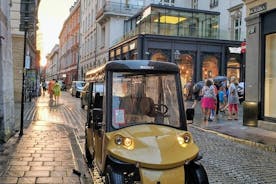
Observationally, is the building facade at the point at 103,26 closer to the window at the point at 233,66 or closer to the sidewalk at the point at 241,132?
the window at the point at 233,66

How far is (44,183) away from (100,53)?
43.5 meters

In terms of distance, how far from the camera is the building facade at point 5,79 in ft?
32.6

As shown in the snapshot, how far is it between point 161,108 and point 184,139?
70 centimetres

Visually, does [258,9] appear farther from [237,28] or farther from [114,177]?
A: [237,28]

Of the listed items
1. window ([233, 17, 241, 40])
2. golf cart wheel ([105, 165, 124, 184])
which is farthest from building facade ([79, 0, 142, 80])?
golf cart wheel ([105, 165, 124, 184])

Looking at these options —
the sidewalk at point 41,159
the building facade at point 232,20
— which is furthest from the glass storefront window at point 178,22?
the sidewalk at point 41,159

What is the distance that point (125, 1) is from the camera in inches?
1719

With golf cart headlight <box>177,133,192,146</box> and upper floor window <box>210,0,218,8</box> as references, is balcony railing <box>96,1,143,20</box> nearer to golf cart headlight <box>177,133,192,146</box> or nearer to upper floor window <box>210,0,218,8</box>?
upper floor window <box>210,0,218,8</box>

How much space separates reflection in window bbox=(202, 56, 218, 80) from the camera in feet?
111

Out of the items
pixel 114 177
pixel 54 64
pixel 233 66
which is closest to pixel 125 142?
pixel 114 177

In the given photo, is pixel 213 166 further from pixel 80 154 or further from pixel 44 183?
pixel 44 183

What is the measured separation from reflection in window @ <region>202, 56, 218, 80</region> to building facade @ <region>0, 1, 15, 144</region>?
78.6ft

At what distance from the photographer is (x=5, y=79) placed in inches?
415

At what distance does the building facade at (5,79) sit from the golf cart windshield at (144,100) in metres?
5.11
